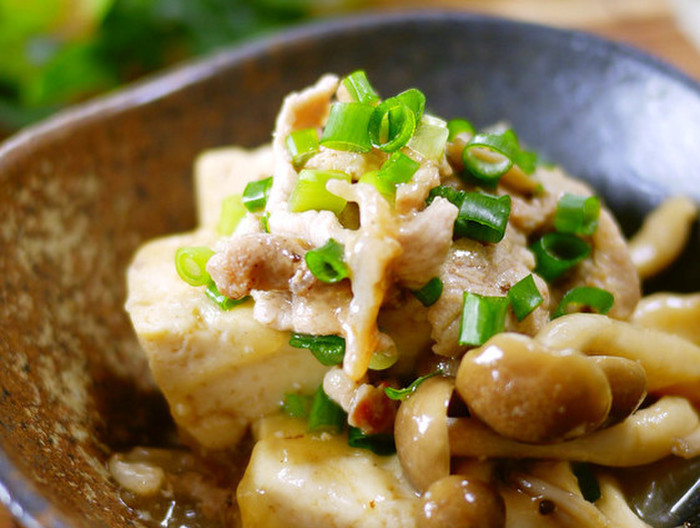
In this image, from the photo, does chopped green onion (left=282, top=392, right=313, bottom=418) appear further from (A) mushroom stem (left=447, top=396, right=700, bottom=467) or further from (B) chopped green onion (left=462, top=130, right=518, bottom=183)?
(B) chopped green onion (left=462, top=130, right=518, bottom=183)

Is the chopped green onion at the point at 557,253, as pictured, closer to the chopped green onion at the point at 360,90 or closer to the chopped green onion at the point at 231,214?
the chopped green onion at the point at 360,90

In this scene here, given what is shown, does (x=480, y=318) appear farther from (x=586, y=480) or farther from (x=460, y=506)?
(x=586, y=480)

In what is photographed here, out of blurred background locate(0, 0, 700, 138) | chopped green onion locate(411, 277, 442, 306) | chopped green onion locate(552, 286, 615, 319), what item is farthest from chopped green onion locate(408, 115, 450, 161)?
blurred background locate(0, 0, 700, 138)

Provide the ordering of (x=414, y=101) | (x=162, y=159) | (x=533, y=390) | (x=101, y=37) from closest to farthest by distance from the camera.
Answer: (x=533, y=390)
(x=414, y=101)
(x=162, y=159)
(x=101, y=37)

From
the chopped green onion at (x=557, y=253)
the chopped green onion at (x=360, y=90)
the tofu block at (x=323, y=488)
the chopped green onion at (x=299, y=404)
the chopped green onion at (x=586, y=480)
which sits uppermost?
the chopped green onion at (x=360, y=90)

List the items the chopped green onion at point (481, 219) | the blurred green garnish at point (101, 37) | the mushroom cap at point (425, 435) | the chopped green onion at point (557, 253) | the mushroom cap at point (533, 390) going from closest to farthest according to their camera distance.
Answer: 1. the mushroom cap at point (533, 390)
2. the mushroom cap at point (425, 435)
3. the chopped green onion at point (481, 219)
4. the chopped green onion at point (557, 253)
5. the blurred green garnish at point (101, 37)

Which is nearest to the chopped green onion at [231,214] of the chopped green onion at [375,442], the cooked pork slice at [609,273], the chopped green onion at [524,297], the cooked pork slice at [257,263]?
the cooked pork slice at [257,263]

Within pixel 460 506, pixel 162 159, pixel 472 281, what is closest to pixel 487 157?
pixel 472 281
